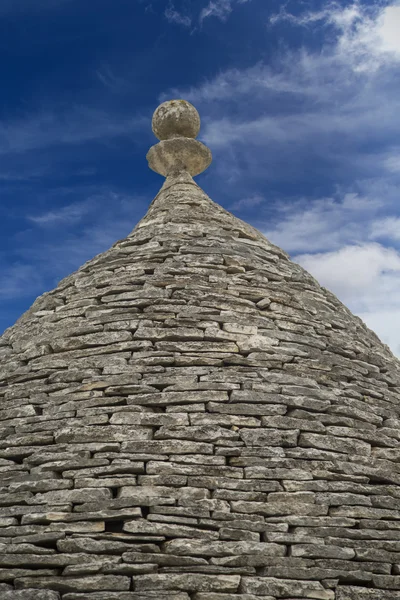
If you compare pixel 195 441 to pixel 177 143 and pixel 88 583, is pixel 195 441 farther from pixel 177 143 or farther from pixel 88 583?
pixel 177 143

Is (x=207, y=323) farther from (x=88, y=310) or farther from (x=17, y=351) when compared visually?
(x=17, y=351)

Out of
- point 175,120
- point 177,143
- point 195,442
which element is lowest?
point 195,442

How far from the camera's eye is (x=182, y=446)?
508 centimetres

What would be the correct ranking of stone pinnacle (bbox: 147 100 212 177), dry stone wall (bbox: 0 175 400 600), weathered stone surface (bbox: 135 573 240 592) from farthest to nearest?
stone pinnacle (bbox: 147 100 212 177) < dry stone wall (bbox: 0 175 400 600) < weathered stone surface (bbox: 135 573 240 592)

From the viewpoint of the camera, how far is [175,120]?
9461 mm

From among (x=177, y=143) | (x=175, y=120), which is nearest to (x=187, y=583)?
(x=177, y=143)

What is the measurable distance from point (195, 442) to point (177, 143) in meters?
5.38

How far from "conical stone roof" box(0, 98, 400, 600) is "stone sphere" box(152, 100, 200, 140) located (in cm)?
300

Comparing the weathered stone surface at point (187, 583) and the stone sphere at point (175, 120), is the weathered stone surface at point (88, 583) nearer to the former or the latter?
the weathered stone surface at point (187, 583)

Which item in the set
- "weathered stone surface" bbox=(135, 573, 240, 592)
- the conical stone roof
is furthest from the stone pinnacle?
"weathered stone surface" bbox=(135, 573, 240, 592)

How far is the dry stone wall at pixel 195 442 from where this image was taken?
4617 millimetres

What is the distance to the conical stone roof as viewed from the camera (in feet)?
15.2

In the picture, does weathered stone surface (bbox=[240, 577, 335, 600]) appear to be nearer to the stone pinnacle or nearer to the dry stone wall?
the dry stone wall

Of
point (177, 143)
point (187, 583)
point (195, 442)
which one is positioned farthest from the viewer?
point (177, 143)
